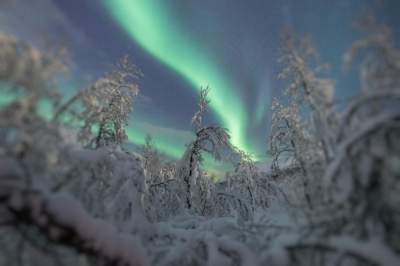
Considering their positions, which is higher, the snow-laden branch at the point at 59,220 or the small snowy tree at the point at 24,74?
the small snowy tree at the point at 24,74

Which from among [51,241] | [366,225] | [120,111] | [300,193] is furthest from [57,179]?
[120,111]

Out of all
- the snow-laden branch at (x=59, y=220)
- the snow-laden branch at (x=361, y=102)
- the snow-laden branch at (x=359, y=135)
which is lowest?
the snow-laden branch at (x=59, y=220)

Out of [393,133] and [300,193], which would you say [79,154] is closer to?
[300,193]

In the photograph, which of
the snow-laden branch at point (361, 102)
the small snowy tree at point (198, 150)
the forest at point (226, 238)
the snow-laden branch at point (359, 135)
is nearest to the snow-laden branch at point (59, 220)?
the forest at point (226, 238)

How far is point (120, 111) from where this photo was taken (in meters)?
9.98

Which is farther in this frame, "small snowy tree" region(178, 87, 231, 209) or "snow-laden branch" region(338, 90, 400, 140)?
"small snowy tree" region(178, 87, 231, 209)

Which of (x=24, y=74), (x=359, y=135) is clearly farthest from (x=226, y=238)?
(x=24, y=74)

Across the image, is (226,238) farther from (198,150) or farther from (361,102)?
(198,150)

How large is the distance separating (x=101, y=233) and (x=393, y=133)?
3158 mm

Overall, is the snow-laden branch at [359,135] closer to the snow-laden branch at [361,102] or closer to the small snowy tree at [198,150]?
the snow-laden branch at [361,102]

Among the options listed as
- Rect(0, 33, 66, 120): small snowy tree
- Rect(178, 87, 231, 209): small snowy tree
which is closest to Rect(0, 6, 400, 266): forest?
Rect(0, 33, 66, 120): small snowy tree

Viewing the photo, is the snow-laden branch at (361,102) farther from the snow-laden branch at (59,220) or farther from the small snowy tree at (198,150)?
the small snowy tree at (198,150)

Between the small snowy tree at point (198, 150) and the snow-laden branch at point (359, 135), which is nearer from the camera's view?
the snow-laden branch at point (359, 135)

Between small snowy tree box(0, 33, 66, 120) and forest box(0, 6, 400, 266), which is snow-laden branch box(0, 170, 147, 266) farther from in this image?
small snowy tree box(0, 33, 66, 120)
